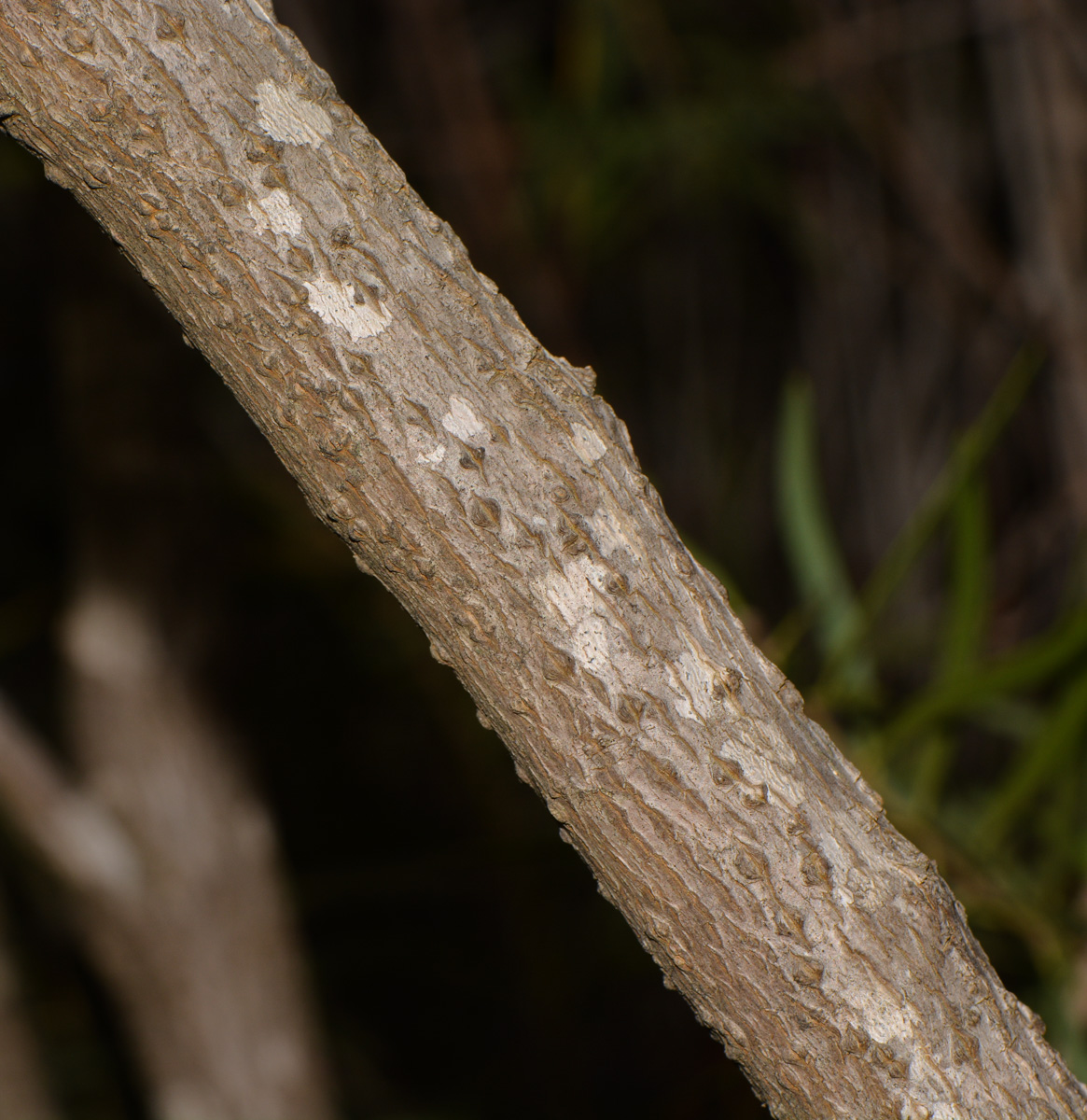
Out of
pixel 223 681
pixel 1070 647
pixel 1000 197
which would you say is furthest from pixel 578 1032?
pixel 1000 197

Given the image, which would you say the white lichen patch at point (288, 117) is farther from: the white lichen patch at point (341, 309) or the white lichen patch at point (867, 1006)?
the white lichen patch at point (867, 1006)

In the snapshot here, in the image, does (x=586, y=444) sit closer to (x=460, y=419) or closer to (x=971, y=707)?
(x=460, y=419)

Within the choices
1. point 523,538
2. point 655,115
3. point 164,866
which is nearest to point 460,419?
point 523,538

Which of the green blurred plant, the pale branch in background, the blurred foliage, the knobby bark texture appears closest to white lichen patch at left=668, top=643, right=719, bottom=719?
the knobby bark texture

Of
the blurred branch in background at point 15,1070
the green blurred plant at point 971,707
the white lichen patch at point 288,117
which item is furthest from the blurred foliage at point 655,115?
the white lichen patch at point 288,117

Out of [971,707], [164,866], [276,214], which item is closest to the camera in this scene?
[276,214]

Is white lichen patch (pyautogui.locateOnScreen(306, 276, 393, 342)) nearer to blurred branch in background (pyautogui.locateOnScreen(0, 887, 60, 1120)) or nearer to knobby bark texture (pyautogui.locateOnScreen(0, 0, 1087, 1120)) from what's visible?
knobby bark texture (pyautogui.locateOnScreen(0, 0, 1087, 1120))
